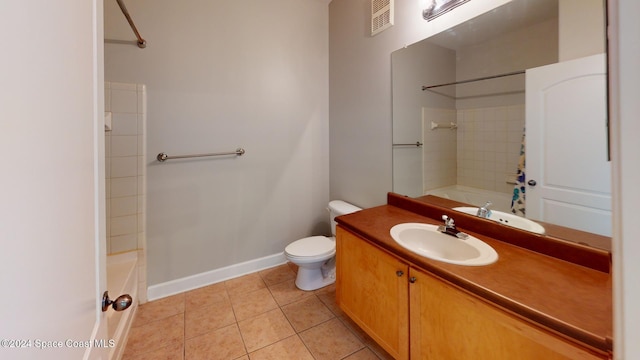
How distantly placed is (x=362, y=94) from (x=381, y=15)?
0.58 metres

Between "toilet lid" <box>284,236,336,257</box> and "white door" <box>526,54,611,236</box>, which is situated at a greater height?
"white door" <box>526,54,611,236</box>

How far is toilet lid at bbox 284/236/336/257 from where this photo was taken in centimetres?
200

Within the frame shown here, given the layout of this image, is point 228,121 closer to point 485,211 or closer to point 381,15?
point 381,15

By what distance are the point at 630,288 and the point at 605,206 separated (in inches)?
40.2

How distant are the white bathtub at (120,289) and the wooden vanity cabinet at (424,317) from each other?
1292 mm

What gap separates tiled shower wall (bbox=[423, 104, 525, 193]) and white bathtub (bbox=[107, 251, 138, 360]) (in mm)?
2072

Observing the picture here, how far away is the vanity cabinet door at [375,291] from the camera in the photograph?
1.20m

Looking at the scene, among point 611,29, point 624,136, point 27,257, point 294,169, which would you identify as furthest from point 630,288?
point 294,169

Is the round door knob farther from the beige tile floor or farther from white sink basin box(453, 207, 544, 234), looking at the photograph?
white sink basin box(453, 207, 544, 234)

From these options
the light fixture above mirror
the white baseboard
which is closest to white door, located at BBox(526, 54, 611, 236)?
the light fixture above mirror

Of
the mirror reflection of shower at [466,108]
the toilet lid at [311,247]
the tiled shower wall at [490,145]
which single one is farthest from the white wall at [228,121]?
the tiled shower wall at [490,145]

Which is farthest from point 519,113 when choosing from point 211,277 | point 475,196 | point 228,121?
point 211,277

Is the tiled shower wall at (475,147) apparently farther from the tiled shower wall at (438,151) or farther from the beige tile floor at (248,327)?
the beige tile floor at (248,327)

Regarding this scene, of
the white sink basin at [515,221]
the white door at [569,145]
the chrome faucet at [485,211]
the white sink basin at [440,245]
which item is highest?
the white door at [569,145]
